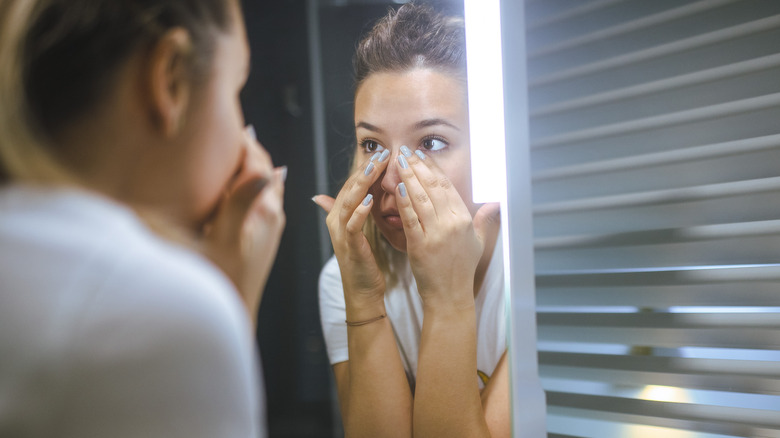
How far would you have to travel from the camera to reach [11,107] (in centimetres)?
47

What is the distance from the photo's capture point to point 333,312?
2.43 ft

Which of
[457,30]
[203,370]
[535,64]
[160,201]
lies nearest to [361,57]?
[457,30]

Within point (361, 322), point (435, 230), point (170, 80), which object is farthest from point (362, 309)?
point (170, 80)

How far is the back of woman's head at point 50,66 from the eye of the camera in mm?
475

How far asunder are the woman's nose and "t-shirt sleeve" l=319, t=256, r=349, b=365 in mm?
118

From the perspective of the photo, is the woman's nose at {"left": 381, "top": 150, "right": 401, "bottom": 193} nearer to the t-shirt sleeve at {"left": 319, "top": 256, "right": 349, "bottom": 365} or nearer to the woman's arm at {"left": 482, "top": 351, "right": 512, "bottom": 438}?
the t-shirt sleeve at {"left": 319, "top": 256, "right": 349, "bottom": 365}

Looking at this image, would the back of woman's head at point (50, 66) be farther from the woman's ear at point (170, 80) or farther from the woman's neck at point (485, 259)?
the woman's neck at point (485, 259)

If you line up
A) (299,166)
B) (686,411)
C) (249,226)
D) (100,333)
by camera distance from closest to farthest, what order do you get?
Result: 1. (100,333)
2. (249,226)
3. (299,166)
4. (686,411)

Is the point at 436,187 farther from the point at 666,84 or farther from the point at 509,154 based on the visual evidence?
the point at 666,84

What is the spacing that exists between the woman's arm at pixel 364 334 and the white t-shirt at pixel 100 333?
0.26 meters

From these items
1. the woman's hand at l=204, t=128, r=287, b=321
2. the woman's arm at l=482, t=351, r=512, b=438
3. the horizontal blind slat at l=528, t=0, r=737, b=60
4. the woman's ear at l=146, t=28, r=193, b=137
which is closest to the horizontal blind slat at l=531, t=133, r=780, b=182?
the horizontal blind slat at l=528, t=0, r=737, b=60

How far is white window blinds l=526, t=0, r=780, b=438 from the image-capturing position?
90cm

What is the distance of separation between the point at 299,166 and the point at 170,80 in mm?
222

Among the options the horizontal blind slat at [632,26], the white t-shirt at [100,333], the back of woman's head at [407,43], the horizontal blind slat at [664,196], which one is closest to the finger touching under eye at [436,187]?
the back of woman's head at [407,43]
